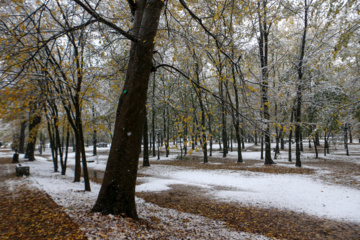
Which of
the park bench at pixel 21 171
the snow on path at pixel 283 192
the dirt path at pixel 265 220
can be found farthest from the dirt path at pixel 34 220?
the park bench at pixel 21 171

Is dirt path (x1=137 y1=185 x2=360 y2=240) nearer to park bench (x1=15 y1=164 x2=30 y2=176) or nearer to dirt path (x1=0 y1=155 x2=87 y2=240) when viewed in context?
dirt path (x1=0 y1=155 x2=87 y2=240)

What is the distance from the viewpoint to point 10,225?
161 inches

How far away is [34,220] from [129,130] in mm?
2697

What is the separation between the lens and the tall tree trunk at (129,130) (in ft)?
13.2

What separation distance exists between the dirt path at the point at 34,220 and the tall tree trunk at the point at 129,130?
0.69m

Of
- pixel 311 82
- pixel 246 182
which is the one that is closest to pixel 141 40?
pixel 246 182

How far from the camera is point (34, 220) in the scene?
420 centimetres

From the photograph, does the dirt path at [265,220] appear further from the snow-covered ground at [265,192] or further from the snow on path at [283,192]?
the snow on path at [283,192]

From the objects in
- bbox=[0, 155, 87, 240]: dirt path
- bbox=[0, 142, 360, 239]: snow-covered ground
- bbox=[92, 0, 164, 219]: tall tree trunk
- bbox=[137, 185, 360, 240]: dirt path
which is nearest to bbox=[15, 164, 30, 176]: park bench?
bbox=[0, 142, 360, 239]: snow-covered ground

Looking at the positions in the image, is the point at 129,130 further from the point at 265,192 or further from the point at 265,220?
the point at 265,192

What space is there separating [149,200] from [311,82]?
47.2 feet

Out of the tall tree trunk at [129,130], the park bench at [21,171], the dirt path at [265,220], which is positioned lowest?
the dirt path at [265,220]

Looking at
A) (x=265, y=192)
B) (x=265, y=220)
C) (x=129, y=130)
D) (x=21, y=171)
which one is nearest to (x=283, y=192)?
(x=265, y=192)

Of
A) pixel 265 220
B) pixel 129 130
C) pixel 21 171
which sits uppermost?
pixel 129 130
